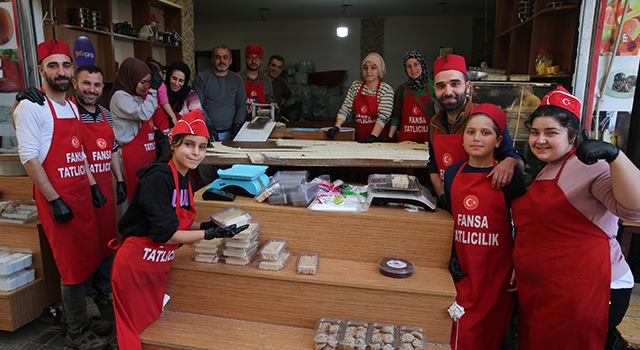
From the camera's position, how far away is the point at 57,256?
233cm

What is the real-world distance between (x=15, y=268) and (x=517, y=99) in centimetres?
364

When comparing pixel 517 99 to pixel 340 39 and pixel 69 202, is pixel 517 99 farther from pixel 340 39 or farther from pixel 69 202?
pixel 340 39

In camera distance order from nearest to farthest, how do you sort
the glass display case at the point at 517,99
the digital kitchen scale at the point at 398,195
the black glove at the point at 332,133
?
the digital kitchen scale at the point at 398,195 < the glass display case at the point at 517,99 < the black glove at the point at 332,133

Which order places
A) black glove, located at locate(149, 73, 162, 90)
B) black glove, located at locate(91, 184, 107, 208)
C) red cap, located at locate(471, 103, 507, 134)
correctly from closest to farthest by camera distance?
red cap, located at locate(471, 103, 507, 134), black glove, located at locate(91, 184, 107, 208), black glove, located at locate(149, 73, 162, 90)

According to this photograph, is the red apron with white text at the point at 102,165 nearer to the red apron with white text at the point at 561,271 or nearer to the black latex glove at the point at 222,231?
the black latex glove at the point at 222,231

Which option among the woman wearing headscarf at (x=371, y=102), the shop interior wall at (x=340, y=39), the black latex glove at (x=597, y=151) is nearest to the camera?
the black latex glove at (x=597, y=151)

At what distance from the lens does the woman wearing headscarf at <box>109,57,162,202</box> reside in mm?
3111

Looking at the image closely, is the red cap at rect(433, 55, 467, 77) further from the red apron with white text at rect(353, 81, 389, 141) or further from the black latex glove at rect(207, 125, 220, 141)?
the black latex glove at rect(207, 125, 220, 141)

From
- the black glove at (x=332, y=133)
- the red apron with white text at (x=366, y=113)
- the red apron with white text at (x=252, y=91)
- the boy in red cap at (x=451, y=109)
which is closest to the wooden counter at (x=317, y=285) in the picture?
the boy in red cap at (x=451, y=109)

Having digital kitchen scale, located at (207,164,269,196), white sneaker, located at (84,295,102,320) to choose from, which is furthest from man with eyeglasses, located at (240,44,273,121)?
white sneaker, located at (84,295,102,320)

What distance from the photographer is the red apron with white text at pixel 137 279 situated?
1.85 m

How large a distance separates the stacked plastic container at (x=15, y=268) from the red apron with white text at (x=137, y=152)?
934 mm

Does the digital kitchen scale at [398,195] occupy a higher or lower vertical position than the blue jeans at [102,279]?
higher

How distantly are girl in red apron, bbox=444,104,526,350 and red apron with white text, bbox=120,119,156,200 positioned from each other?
2.59 meters
